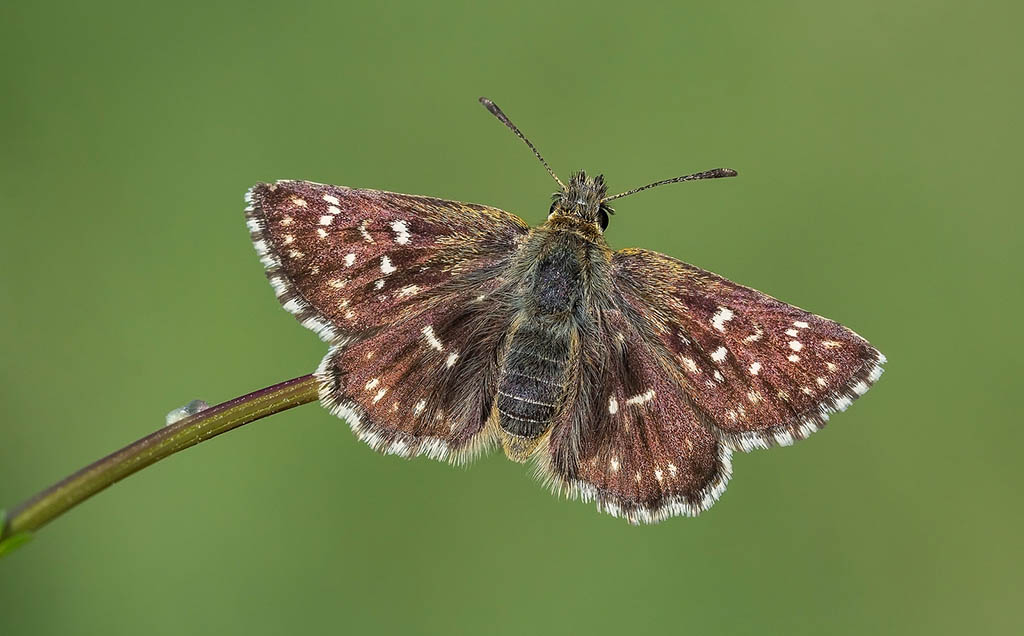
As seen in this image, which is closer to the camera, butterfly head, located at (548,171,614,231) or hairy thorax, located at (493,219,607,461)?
hairy thorax, located at (493,219,607,461)

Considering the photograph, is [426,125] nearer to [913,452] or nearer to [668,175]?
[668,175]

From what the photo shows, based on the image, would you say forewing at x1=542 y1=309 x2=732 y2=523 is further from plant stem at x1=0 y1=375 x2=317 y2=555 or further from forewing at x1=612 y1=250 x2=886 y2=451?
plant stem at x1=0 y1=375 x2=317 y2=555

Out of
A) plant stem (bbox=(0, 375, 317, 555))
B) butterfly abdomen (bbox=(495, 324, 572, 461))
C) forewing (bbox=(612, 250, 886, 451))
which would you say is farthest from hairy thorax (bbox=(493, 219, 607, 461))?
plant stem (bbox=(0, 375, 317, 555))

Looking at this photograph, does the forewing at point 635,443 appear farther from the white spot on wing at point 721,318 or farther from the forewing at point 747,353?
the white spot on wing at point 721,318

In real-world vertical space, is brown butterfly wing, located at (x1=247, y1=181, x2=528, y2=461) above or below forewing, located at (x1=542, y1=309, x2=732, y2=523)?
above

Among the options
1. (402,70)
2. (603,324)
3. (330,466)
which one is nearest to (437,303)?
(603,324)

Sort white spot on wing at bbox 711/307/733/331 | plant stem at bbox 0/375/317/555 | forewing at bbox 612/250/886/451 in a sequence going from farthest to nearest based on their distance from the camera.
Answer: white spot on wing at bbox 711/307/733/331, forewing at bbox 612/250/886/451, plant stem at bbox 0/375/317/555

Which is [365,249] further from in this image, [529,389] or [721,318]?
[721,318]
